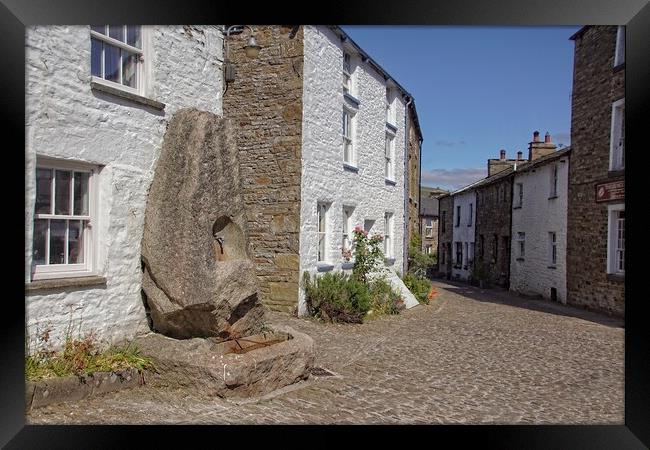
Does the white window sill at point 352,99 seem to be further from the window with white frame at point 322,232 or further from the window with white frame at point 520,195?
the window with white frame at point 520,195

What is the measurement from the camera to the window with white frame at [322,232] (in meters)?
12.8

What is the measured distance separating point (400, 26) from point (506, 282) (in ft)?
68.1

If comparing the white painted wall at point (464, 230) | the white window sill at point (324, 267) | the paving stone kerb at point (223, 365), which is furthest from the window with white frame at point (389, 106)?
the white painted wall at point (464, 230)

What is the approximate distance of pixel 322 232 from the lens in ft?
42.2

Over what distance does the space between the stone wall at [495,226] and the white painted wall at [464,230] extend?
1102 mm

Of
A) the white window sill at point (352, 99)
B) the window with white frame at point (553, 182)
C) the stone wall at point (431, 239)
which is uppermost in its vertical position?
the white window sill at point (352, 99)

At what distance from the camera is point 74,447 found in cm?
473

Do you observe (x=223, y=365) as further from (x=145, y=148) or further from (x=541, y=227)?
(x=541, y=227)

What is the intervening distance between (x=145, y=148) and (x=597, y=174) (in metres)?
12.4

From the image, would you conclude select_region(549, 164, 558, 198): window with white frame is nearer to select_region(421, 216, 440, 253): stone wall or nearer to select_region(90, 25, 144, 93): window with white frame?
select_region(90, 25, 144, 93): window with white frame

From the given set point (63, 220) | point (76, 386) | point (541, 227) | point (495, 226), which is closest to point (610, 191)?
point (541, 227)

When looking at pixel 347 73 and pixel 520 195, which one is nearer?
pixel 347 73
